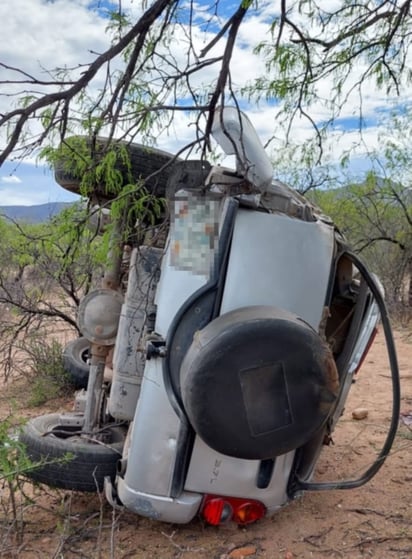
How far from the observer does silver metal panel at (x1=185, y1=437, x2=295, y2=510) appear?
262cm

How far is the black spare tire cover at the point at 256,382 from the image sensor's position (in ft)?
7.39

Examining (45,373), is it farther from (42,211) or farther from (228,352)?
(228,352)

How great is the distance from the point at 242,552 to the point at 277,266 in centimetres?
142

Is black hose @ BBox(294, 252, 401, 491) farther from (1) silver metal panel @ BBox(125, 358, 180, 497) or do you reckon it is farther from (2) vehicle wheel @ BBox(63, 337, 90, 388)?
(2) vehicle wheel @ BBox(63, 337, 90, 388)

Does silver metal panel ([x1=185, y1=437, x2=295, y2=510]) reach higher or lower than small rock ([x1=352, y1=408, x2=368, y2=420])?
higher

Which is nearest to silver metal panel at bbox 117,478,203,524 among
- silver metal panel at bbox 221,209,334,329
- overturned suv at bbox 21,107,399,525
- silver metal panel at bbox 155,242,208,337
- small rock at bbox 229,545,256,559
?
overturned suv at bbox 21,107,399,525

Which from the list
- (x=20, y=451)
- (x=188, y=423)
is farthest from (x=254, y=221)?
(x=20, y=451)

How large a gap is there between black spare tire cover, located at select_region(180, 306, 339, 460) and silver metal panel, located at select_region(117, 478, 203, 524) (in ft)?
1.50

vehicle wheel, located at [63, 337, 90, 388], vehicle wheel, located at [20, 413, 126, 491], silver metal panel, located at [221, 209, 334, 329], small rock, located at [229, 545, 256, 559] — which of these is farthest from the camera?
vehicle wheel, located at [63, 337, 90, 388]

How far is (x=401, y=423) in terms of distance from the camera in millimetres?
4859

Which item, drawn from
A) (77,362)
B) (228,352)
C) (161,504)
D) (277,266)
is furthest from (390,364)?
(77,362)

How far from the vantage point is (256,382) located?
7.44 feet

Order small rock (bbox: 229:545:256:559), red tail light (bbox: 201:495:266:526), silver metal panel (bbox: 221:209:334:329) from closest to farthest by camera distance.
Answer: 1. silver metal panel (bbox: 221:209:334:329)
2. red tail light (bbox: 201:495:266:526)
3. small rock (bbox: 229:545:256:559)

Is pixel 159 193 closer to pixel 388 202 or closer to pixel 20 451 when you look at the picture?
pixel 20 451
